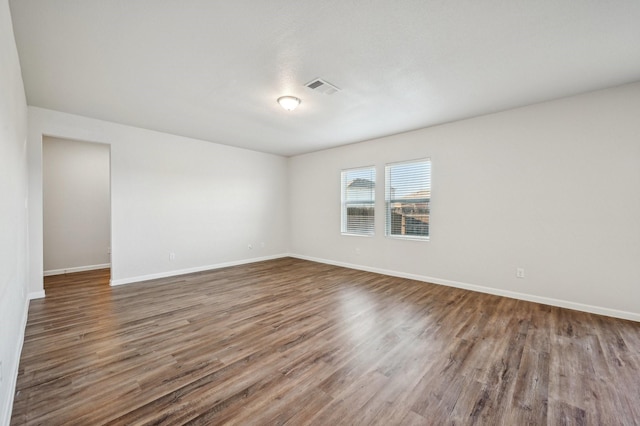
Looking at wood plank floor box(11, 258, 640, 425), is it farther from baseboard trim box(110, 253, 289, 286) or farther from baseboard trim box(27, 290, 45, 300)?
baseboard trim box(110, 253, 289, 286)

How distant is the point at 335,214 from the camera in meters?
6.07

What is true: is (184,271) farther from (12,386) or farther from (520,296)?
(520,296)

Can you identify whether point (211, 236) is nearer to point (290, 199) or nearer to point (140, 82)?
point (290, 199)

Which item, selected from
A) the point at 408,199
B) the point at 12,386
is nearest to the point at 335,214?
the point at 408,199

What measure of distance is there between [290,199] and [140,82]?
14.6 ft

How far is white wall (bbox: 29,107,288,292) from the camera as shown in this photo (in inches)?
156

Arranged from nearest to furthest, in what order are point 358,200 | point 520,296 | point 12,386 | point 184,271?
point 12,386 → point 520,296 → point 184,271 → point 358,200

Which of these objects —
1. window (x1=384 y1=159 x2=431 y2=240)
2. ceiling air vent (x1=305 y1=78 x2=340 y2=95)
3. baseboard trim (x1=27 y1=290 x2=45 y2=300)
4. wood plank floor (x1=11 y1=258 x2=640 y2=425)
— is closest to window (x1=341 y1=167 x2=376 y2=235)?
window (x1=384 y1=159 x2=431 y2=240)

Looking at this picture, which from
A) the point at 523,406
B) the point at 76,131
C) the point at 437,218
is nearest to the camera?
the point at 523,406

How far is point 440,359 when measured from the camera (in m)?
2.22

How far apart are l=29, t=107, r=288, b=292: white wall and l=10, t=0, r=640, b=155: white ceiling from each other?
2.23ft

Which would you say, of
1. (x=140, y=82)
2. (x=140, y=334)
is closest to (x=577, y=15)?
(x=140, y=82)

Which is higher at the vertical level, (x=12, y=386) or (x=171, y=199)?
(x=171, y=199)

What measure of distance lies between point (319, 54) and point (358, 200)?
3617 mm
